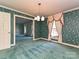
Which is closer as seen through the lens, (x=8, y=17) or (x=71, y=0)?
(x=71, y=0)

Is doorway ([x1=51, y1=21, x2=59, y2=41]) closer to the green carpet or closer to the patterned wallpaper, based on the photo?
the patterned wallpaper

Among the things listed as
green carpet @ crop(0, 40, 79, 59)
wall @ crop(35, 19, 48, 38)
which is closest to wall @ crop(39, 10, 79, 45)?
green carpet @ crop(0, 40, 79, 59)

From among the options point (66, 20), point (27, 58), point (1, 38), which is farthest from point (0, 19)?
point (66, 20)

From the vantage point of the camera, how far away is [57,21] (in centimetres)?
654

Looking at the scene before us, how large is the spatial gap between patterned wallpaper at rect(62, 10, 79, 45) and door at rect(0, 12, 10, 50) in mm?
4027

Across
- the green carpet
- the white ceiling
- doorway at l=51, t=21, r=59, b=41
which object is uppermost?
the white ceiling

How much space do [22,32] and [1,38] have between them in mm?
10010

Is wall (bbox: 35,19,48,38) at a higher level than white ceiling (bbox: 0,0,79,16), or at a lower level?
lower

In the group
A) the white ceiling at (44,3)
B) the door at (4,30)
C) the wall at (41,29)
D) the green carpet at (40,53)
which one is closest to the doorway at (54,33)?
the wall at (41,29)

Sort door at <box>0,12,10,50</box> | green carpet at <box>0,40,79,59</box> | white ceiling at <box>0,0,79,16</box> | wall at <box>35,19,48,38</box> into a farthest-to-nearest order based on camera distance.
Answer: wall at <box>35,19,48,38</box>, door at <box>0,12,10,50</box>, white ceiling at <box>0,0,79,16</box>, green carpet at <box>0,40,79,59</box>

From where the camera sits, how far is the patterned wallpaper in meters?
4.98

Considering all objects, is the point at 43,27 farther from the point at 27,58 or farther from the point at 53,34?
the point at 27,58

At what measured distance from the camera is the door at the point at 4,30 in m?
4.57

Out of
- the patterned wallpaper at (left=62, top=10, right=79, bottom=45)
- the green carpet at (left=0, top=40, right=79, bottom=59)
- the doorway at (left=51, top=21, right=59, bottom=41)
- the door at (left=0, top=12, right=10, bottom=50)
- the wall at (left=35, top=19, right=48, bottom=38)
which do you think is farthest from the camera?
the wall at (left=35, top=19, right=48, bottom=38)
